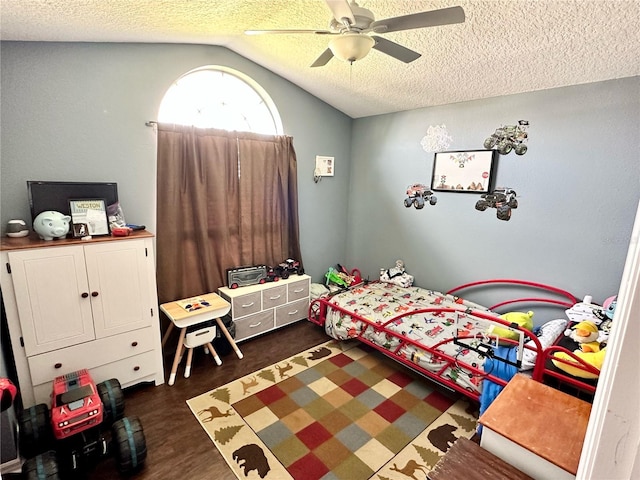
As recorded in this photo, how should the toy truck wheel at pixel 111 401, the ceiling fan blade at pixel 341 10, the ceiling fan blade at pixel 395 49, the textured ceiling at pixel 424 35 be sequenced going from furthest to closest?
the toy truck wheel at pixel 111 401
the textured ceiling at pixel 424 35
the ceiling fan blade at pixel 395 49
the ceiling fan blade at pixel 341 10

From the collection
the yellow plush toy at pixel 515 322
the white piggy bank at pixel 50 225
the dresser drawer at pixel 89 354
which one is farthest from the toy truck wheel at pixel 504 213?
the white piggy bank at pixel 50 225

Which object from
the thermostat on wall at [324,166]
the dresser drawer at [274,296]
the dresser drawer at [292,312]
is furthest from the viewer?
the thermostat on wall at [324,166]

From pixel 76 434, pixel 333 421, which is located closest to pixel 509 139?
pixel 333 421

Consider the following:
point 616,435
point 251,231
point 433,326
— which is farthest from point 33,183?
point 433,326

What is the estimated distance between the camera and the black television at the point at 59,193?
7.01 ft

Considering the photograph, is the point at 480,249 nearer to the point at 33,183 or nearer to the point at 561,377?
the point at 561,377

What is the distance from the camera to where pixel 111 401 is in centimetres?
200

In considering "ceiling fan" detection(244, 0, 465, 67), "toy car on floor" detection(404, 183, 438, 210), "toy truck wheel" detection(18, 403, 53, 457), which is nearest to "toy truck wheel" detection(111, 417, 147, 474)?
"toy truck wheel" detection(18, 403, 53, 457)

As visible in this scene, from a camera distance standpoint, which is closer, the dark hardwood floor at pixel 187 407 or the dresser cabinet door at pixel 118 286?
the dark hardwood floor at pixel 187 407

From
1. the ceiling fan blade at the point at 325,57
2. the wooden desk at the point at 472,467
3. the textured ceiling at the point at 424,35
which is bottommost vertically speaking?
the wooden desk at the point at 472,467

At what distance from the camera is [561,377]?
1.88 meters

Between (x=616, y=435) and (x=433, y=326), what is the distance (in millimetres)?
2283

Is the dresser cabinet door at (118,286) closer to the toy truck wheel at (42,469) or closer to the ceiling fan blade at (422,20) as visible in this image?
the toy truck wheel at (42,469)

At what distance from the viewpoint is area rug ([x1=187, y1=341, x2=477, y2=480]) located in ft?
6.07
